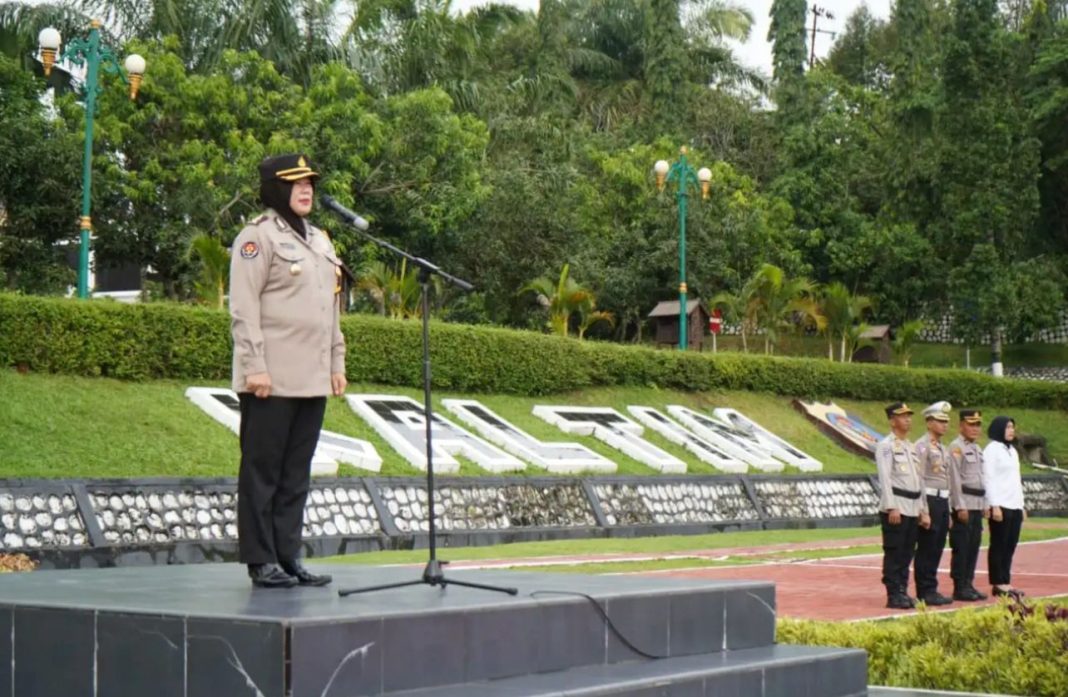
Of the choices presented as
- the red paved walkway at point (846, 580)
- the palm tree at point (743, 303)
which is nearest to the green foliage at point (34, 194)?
the palm tree at point (743, 303)

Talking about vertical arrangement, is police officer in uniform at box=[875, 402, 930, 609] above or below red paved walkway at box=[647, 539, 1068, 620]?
above

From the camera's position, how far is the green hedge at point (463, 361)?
66.2 ft

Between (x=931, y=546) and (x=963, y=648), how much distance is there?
13.5 feet

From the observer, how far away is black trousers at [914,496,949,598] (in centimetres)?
1275

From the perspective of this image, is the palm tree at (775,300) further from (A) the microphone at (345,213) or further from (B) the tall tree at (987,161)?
(A) the microphone at (345,213)

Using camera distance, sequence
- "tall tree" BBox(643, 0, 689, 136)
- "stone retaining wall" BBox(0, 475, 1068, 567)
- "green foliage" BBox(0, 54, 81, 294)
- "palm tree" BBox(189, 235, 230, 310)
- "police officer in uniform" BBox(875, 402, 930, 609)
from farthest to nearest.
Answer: "tall tree" BBox(643, 0, 689, 136) < "green foliage" BBox(0, 54, 81, 294) < "palm tree" BBox(189, 235, 230, 310) < "stone retaining wall" BBox(0, 475, 1068, 567) < "police officer in uniform" BBox(875, 402, 930, 609)

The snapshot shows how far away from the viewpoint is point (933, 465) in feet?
42.2

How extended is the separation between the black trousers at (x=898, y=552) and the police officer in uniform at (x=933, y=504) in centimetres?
32

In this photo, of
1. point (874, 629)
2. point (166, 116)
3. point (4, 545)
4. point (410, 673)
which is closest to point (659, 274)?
point (166, 116)

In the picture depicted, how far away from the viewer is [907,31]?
49188mm

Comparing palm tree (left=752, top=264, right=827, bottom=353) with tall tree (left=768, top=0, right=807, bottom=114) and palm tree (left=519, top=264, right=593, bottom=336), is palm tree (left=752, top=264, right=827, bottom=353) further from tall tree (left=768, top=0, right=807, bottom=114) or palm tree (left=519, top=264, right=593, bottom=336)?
tall tree (left=768, top=0, right=807, bottom=114)

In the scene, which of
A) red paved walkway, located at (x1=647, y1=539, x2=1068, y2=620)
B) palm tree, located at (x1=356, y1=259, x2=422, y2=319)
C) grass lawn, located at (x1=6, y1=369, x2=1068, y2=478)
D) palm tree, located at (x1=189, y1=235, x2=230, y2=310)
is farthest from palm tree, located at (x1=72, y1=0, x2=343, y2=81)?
red paved walkway, located at (x1=647, y1=539, x2=1068, y2=620)

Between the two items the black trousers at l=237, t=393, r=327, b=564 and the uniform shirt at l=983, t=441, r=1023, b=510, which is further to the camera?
the uniform shirt at l=983, t=441, r=1023, b=510

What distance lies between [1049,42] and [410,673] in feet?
132
